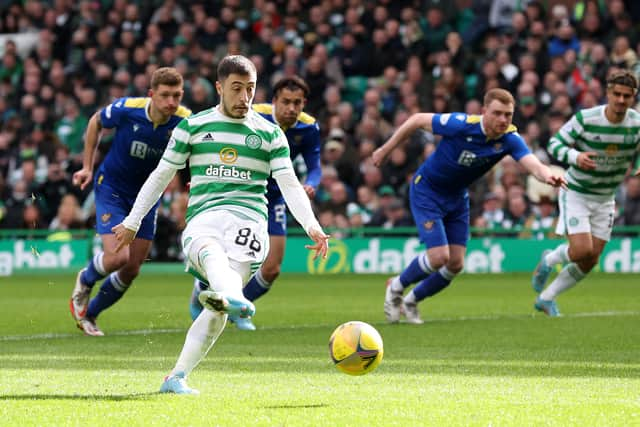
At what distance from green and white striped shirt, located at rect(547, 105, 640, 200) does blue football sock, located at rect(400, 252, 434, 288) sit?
61.6 inches

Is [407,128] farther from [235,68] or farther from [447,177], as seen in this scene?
[235,68]

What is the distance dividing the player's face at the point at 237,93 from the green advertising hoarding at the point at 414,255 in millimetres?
13111

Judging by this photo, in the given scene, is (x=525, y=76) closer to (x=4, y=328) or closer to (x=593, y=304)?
(x=593, y=304)

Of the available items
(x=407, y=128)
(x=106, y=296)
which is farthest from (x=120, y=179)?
(x=407, y=128)

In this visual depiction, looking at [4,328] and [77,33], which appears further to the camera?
[77,33]

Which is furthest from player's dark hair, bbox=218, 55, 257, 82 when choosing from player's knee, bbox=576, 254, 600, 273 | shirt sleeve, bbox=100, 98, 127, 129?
player's knee, bbox=576, 254, 600, 273

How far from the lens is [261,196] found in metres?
7.15

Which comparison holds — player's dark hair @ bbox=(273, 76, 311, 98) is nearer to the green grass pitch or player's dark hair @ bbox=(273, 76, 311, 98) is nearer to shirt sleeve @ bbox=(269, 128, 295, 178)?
the green grass pitch

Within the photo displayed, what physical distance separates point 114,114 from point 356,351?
4700mm

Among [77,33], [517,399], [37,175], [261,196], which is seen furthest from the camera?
[77,33]

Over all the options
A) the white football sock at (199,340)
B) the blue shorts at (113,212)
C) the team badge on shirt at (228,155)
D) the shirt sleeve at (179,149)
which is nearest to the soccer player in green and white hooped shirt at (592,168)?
the blue shorts at (113,212)

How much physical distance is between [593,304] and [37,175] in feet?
41.3

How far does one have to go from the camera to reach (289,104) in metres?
11.1

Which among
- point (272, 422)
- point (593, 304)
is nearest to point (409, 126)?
point (593, 304)
